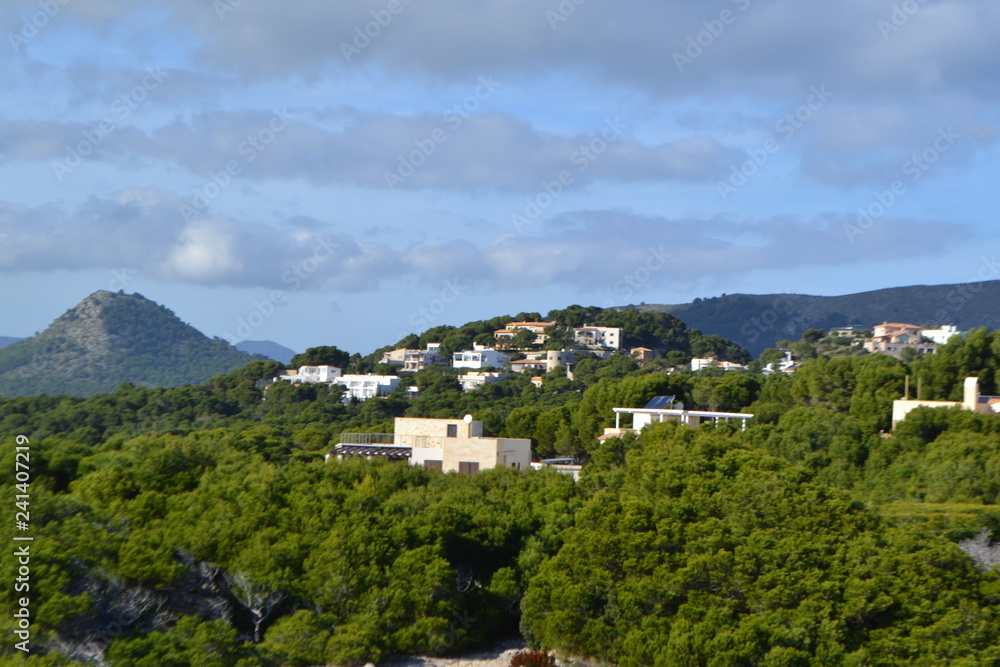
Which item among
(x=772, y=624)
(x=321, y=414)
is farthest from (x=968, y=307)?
(x=772, y=624)

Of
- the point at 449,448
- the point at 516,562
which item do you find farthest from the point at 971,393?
the point at 516,562

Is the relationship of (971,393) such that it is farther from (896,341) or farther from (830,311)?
(830,311)

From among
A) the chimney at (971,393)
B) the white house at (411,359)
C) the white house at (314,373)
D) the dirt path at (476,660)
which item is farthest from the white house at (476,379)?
the dirt path at (476,660)

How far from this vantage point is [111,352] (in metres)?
116

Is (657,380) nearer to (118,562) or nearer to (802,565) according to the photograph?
(802,565)

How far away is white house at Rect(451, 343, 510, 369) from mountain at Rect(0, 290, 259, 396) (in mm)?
37535

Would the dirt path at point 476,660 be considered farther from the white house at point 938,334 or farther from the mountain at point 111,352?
the mountain at point 111,352

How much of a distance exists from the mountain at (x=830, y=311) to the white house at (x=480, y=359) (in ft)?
303

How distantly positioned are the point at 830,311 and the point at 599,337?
104 meters

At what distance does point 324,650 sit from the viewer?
1581 cm

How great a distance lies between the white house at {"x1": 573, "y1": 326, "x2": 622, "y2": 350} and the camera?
8256 cm

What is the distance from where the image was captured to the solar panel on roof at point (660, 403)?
3466 centimetres

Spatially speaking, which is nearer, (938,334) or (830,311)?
(938,334)

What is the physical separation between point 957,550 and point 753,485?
129 inches
